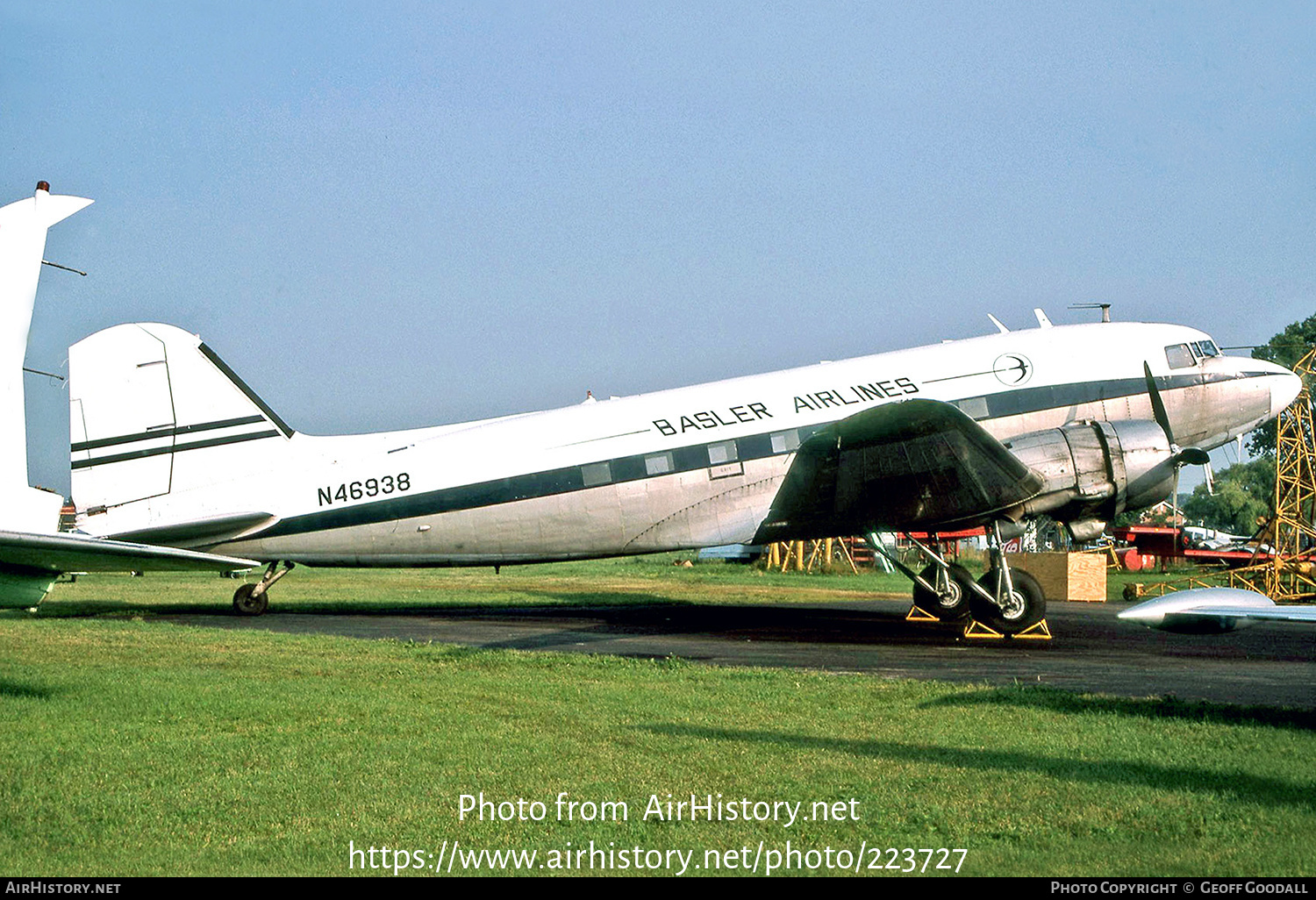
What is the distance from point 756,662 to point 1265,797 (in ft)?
21.3

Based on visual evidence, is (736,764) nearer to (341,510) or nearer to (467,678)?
(467,678)

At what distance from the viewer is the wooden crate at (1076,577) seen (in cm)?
2633

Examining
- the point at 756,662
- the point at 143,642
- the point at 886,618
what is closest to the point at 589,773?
the point at 756,662

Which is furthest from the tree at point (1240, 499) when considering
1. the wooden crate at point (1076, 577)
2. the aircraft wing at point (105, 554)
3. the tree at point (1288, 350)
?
the aircraft wing at point (105, 554)

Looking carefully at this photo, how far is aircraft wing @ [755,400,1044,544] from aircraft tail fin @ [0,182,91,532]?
31.8 feet

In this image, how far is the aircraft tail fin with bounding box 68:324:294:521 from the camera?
53.0 feet

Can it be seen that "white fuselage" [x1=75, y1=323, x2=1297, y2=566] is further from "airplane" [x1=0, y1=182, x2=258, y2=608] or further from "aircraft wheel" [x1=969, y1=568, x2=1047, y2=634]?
"airplane" [x1=0, y1=182, x2=258, y2=608]

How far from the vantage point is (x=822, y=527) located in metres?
15.8

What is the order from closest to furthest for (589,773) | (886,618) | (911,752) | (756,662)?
(589,773), (911,752), (756,662), (886,618)

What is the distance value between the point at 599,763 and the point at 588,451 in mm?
9465

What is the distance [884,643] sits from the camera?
14.0 metres

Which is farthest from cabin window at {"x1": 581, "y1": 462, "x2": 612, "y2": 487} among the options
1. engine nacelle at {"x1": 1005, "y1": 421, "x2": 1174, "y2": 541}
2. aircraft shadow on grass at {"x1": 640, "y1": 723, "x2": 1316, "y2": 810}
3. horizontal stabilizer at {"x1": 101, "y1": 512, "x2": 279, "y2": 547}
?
aircraft shadow on grass at {"x1": 640, "y1": 723, "x2": 1316, "y2": 810}

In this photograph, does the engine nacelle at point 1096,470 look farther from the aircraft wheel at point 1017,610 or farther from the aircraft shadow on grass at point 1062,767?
the aircraft shadow on grass at point 1062,767

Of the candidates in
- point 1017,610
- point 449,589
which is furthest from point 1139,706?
point 449,589
